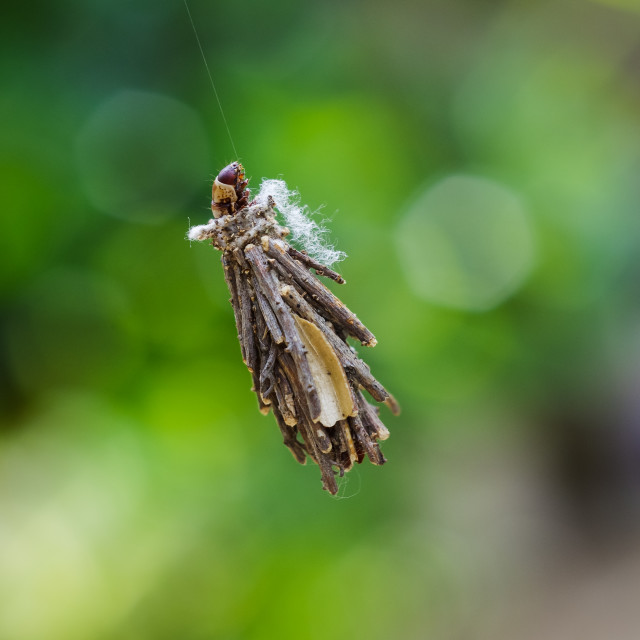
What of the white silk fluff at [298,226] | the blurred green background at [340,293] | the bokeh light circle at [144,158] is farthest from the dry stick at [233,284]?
the bokeh light circle at [144,158]

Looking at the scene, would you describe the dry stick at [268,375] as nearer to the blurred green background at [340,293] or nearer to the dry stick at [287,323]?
the dry stick at [287,323]

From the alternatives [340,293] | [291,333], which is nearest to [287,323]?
[291,333]

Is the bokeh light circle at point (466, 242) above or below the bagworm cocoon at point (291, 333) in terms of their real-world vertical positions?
above

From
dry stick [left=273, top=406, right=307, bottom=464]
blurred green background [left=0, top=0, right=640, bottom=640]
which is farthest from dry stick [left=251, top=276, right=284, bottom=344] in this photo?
blurred green background [left=0, top=0, right=640, bottom=640]

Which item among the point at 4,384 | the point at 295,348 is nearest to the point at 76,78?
the point at 4,384

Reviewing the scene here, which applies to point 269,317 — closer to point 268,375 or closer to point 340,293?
point 268,375
